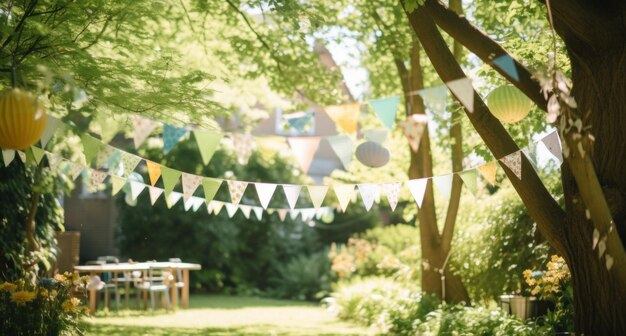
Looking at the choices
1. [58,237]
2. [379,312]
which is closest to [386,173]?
[379,312]

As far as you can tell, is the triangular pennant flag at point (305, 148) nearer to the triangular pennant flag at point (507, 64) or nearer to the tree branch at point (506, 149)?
the tree branch at point (506, 149)

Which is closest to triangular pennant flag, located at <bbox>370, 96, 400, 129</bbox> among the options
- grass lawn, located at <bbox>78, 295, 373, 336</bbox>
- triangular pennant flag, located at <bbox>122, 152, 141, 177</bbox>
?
triangular pennant flag, located at <bbox>122, 152, 141, 177</bbox>

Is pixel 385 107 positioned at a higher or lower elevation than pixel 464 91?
lower

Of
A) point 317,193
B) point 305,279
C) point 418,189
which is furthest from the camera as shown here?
point 305,279

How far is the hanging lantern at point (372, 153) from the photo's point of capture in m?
6.66

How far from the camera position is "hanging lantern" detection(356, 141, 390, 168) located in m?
6.66

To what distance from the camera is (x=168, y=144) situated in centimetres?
574

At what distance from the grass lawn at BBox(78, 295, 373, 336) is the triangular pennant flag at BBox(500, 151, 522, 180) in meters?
4.39

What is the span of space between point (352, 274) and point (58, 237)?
21.3ft

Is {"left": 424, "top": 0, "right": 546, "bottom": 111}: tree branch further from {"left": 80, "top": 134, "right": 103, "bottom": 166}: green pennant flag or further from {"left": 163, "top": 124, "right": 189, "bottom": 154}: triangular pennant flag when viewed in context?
{"left": 80, "top": 134, "right": 103, "bottom": 166}: green pennant flag

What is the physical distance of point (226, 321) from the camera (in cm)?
1081

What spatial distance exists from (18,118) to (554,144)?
4.06 m

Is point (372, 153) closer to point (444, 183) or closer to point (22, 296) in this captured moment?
point (444, 183)

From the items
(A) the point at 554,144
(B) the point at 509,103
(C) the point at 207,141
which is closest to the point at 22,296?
(C) the point at 207,141
